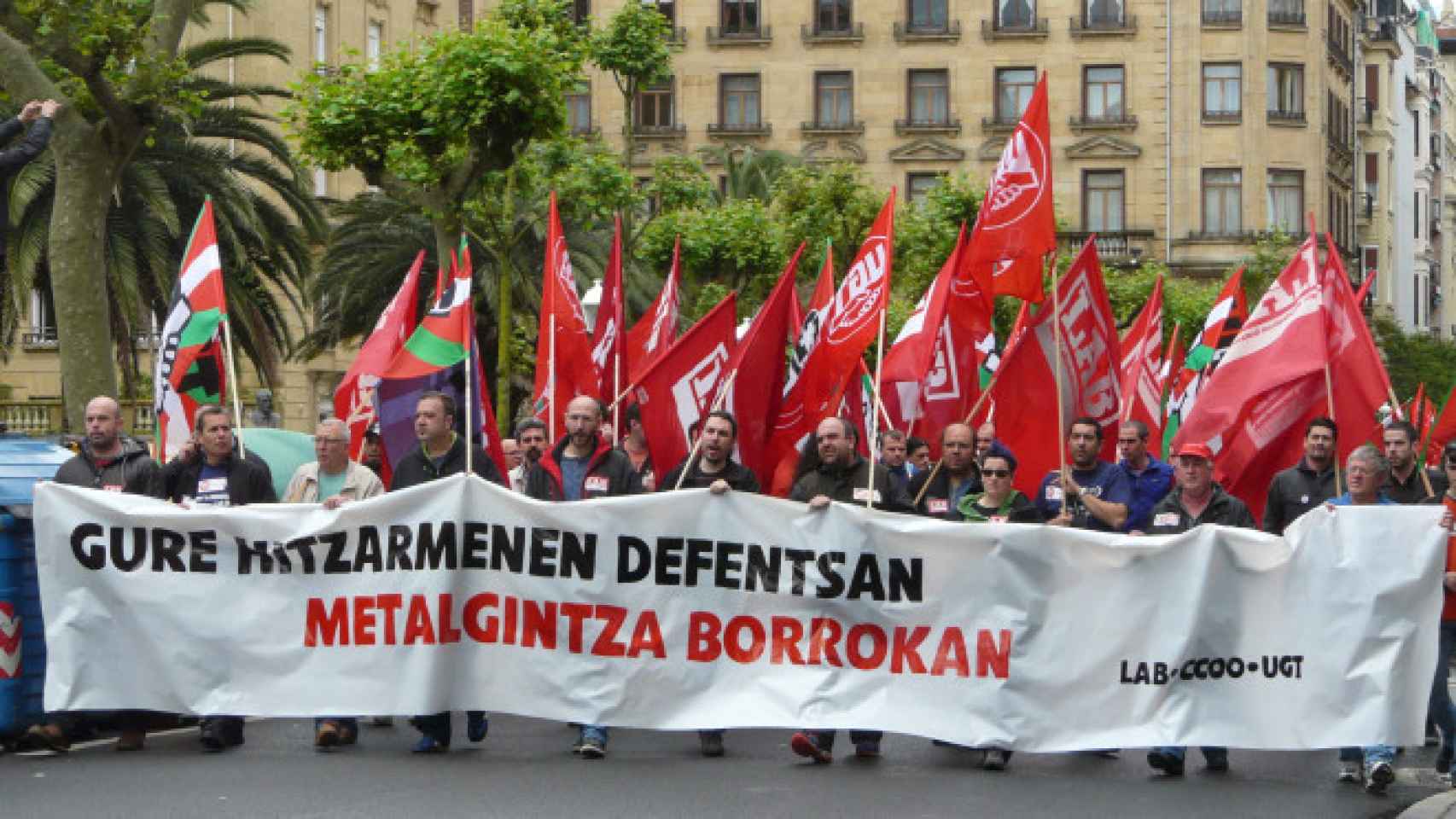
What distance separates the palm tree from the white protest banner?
1563cm

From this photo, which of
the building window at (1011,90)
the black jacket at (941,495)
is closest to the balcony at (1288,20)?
the building window at (1011,90)

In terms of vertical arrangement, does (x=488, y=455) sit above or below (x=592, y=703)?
above

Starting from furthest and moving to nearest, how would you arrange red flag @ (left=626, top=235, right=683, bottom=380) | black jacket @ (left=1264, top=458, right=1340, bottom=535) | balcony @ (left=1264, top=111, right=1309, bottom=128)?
balcony @ (left=1264, top=111, right=1309, bottom=128) < red flag @ (left=626, top=235, right=683, bottom=380) < black jacket @ (left=1264, top=458, right=1340, bottom=535)

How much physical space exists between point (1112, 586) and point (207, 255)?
5.62m

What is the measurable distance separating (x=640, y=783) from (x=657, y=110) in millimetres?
54782

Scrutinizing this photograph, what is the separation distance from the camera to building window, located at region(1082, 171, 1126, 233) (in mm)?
63469

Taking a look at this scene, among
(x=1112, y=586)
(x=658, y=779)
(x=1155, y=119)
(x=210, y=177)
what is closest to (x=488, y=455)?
(x=658, y=779)

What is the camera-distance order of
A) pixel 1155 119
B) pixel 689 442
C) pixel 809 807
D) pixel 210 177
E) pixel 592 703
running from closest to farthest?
pixel 809 807 < pixel 592 703 < pixel 689 442 < pixel 210 177 < pixel 1155 119

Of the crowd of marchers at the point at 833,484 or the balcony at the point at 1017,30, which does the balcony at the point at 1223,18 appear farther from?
the crowd of marchers at the point at 833,484

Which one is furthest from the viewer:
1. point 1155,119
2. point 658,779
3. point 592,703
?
point 1155,119

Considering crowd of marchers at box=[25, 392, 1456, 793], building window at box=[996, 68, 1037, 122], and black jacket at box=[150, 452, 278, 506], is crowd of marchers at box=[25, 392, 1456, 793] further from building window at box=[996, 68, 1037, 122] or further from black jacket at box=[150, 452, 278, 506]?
building window at box=[996, 68, 1037, 122]

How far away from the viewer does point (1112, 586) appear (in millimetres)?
11273

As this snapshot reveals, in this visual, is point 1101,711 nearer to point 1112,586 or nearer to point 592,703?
point 1112,586

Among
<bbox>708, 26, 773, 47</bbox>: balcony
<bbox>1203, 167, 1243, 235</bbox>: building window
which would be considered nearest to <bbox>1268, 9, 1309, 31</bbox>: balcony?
<bbox>1203, 167, 1243, 235</bbox>: building window
